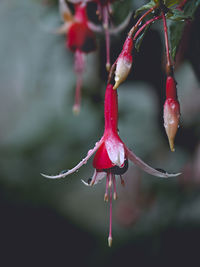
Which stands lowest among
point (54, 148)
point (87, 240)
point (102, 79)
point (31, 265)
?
point (31, 265)

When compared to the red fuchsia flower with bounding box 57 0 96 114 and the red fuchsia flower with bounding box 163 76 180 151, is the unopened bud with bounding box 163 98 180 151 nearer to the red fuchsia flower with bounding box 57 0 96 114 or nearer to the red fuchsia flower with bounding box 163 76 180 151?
the red fuchsia flower with bounding box 163 76 180 151

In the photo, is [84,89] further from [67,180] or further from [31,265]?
[31,265]

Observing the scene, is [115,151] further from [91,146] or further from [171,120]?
[91,146]

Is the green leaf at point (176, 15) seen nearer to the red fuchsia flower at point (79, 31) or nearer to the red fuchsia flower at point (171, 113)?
the red fuchsia flower at point (171, 113)

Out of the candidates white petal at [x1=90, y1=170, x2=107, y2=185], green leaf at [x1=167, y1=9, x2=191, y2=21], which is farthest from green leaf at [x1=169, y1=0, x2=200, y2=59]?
white petal at [x1=90, y1=170, x2=107, y2=185]

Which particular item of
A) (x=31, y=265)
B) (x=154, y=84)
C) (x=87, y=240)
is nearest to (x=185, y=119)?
(x=154, y=84)
